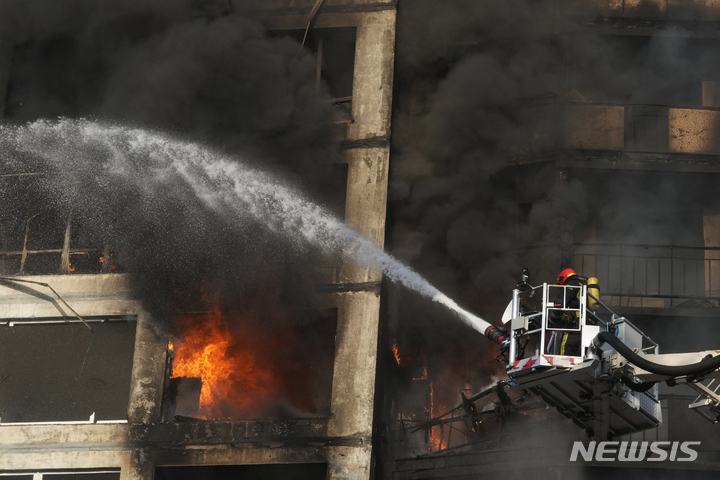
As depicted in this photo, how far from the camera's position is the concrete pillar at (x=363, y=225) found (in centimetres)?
1708

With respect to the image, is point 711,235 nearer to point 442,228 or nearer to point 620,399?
point 442,228

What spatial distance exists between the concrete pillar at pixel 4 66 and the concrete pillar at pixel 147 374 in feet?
22.5

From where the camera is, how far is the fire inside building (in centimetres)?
1770

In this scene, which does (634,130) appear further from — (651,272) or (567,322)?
(567,322)

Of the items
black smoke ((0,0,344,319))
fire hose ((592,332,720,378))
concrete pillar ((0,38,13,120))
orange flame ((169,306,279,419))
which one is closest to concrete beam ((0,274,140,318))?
black smoke ((0,0,344,319))

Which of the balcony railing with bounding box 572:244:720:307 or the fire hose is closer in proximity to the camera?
the fire hose

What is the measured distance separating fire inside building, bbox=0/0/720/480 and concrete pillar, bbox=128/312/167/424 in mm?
43

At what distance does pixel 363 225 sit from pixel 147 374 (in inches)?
202

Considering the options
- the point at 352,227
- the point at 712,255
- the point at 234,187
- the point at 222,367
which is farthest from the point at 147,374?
the point at 712,255

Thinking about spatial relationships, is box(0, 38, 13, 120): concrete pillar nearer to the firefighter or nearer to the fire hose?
the firefighter

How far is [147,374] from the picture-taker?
716 inches

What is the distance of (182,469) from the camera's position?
698 inches

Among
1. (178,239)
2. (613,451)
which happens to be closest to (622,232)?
(613,451)

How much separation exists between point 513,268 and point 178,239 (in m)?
6.68
